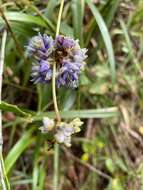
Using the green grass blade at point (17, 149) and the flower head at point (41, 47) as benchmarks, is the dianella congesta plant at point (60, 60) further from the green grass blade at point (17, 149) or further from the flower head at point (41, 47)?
the green grass blade at point (17, 149)

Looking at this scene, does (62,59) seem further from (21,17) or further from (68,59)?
(21,17)

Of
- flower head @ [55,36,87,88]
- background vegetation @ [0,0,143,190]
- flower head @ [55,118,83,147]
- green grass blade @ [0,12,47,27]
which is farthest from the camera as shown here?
background vegetation @ [0,0,143,190]

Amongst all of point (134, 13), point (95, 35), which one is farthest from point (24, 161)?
point (134, 13)

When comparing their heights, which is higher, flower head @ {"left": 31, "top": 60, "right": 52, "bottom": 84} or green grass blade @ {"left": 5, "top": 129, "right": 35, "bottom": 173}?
flower head @ {"left": 31, "top": 60, "right": 52, "bottom": 84}

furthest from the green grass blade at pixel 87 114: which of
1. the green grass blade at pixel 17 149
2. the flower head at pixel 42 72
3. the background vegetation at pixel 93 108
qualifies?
the flower head at pixel 42 72

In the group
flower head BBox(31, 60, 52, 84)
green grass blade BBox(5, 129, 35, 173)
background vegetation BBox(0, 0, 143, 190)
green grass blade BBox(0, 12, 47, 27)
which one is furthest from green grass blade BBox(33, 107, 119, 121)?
flower head BBox(31, 60, 52, 84)

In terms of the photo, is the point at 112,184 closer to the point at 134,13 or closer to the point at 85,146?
the point at 85,146

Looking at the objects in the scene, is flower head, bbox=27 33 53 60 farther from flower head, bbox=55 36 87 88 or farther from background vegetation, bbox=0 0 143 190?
background vegetation, bbox=0 0 143 190

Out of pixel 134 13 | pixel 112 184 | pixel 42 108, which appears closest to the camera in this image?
pixel 42 108
